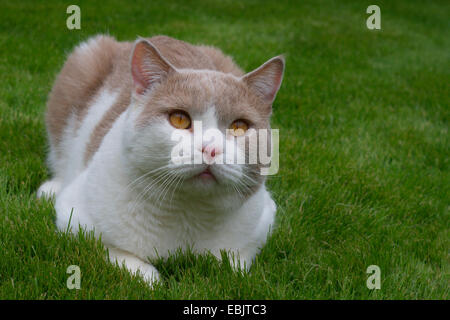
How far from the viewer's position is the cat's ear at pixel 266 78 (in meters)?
2.19

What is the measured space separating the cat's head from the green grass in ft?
1.31

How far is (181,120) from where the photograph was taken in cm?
199

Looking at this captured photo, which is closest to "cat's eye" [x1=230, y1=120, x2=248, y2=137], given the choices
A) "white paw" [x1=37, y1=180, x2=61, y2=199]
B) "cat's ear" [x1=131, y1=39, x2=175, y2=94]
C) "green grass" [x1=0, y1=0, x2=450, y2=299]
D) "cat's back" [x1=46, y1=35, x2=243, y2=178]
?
"cat's ear" [x1=131, y1=39, x2=175, y2=94]

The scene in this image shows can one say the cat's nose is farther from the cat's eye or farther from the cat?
the cat's eye

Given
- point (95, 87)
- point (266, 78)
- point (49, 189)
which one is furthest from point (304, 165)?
point (49, 189)

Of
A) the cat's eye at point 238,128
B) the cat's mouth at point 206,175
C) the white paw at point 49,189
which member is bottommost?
the white paw at point 49,189

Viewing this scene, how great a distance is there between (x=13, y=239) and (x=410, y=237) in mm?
2107

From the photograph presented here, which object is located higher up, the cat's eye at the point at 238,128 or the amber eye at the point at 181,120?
the amber eye at the point at 181,120

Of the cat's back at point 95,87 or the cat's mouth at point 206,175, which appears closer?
the cat's mouth at point 206,175

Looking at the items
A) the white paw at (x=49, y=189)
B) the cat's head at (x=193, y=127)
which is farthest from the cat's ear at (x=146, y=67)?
the white paw at (x=49, y=189)

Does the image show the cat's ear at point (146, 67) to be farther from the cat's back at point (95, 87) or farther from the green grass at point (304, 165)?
the green grass at point (304, 165)

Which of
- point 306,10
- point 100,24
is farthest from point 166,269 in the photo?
point 306,10

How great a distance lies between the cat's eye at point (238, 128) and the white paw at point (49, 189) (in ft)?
3.89
